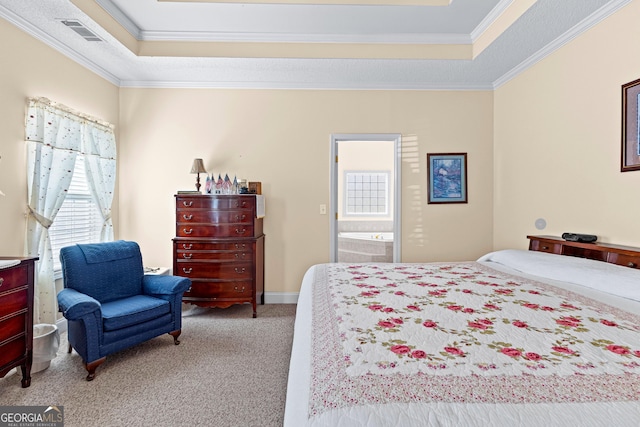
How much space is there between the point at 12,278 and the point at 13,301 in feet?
0.52

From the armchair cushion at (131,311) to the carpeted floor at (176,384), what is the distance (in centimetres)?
35

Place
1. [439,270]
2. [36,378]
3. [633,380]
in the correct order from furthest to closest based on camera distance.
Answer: [439,270], [36,378], [633,380]

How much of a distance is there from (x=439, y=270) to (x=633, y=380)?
1.67 m

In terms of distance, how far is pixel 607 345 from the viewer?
1234 mm

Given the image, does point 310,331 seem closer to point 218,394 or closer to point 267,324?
point 218,394

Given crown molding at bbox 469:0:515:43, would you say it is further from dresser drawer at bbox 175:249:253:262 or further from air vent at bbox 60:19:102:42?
air vent at bbox 60:19:102:42

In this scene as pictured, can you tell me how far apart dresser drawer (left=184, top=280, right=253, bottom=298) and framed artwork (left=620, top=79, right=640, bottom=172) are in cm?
376

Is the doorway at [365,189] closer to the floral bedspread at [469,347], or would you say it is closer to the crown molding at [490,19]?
the crown molding at [490,19]

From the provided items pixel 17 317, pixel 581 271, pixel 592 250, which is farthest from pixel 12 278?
pixel 592 250

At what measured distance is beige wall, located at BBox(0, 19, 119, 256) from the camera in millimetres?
2664

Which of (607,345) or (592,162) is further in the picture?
A: (592,162)

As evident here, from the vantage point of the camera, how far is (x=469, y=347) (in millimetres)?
1243

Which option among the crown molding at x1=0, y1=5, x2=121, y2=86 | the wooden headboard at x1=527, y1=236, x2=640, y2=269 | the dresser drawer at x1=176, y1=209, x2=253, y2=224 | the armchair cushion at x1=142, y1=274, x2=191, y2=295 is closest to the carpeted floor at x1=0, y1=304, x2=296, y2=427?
the armchair cushion at x1=142, y1=274, x2=191, y2=295

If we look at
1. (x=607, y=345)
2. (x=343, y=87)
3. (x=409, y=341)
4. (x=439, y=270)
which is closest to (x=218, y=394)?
(x=409, y=341)
